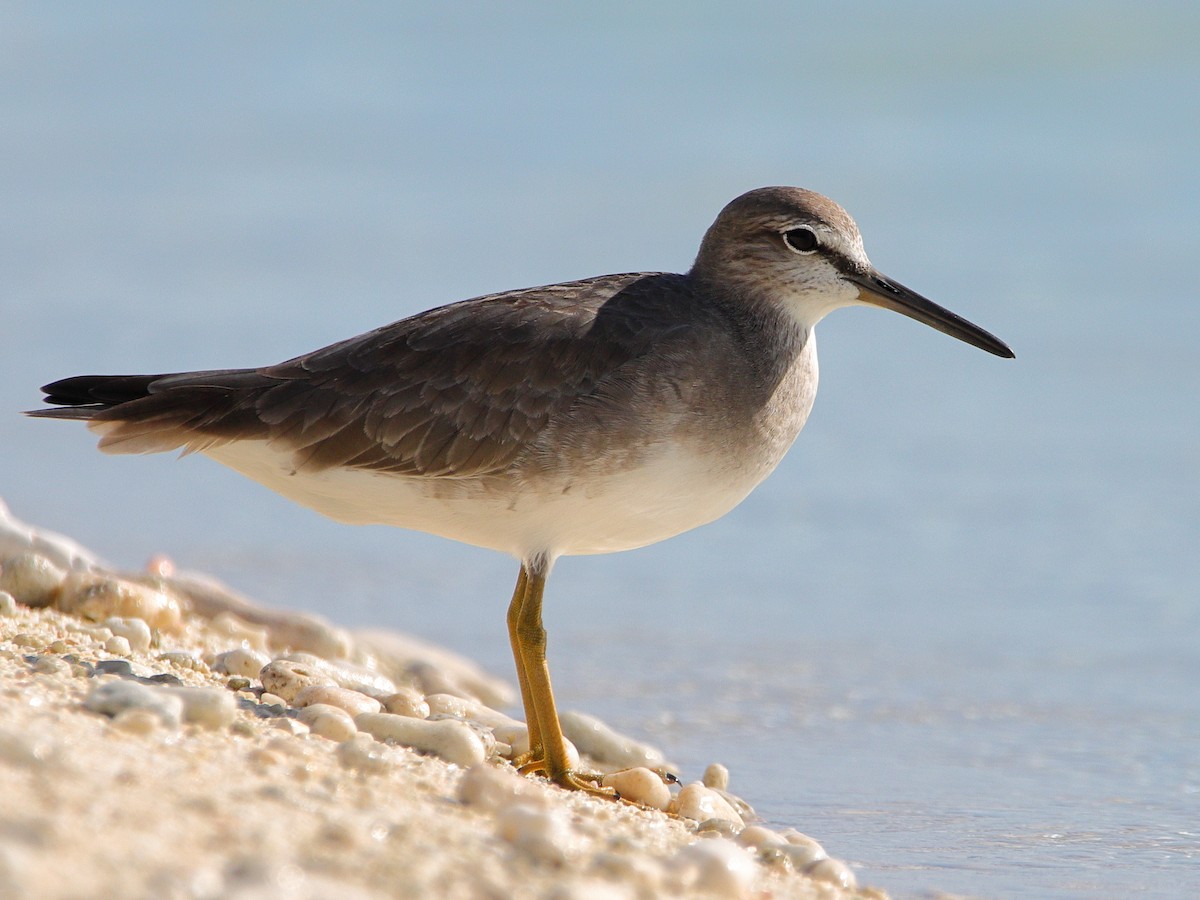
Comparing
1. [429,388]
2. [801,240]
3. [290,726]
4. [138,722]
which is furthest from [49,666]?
[801,240]

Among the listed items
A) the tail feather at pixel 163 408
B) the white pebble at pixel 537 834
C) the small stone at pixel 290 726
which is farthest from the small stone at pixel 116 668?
the white pebble at pixel 537 834

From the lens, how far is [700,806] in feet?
19.6

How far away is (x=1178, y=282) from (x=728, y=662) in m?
9.70

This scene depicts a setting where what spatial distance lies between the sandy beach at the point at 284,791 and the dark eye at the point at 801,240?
2.20 m

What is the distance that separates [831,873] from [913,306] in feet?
8.27

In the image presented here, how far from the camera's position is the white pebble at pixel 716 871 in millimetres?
4230

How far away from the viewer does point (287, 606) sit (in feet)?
32.7

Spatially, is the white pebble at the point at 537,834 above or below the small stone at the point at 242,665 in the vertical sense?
below

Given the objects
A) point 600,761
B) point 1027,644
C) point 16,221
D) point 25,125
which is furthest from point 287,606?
point 25,125

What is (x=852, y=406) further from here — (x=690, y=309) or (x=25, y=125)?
(x=25, y=125)

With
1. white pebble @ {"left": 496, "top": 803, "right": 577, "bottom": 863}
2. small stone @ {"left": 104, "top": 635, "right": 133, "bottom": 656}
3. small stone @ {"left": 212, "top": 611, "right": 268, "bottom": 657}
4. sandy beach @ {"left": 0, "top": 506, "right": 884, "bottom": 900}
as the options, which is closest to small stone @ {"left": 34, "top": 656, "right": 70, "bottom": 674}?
sandy beach @ {"left": 0, "top": 506, "right": 884, "bottom": 900}

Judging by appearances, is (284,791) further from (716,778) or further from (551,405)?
(716,778)

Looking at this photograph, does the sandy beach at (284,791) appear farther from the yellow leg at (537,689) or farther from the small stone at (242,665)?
the yellow leg at (537,689)

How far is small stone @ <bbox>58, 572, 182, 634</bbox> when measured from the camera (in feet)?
23.5
